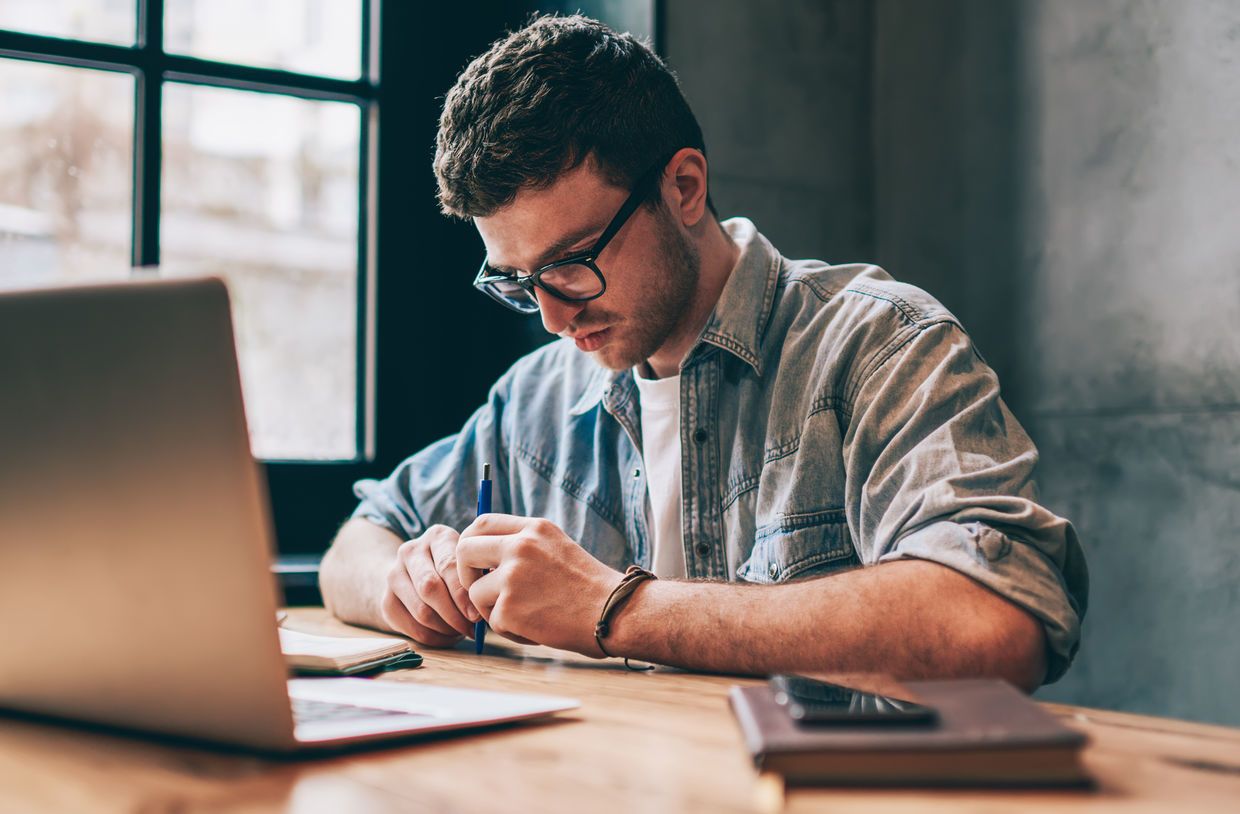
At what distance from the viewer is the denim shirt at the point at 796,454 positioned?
45.2 inches

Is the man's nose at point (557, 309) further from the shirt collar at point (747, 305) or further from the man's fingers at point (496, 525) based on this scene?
the man's fingers at point (496, 525)

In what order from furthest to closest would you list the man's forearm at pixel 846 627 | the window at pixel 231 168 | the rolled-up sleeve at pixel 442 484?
the window at pixel 231 168
the rolled-up sleeve at pixel 442 484
the man's forearm at pixel 846 627

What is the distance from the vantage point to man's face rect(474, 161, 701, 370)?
1.56 m

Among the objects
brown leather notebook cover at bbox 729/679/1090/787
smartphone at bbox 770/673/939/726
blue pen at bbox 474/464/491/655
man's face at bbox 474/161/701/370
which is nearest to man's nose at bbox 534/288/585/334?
man's face at bbox 474/161/701/370

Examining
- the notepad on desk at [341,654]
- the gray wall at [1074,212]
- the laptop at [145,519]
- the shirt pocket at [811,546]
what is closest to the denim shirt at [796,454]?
the shirt pocket at [811,546]

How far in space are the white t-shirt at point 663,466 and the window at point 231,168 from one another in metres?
0.97

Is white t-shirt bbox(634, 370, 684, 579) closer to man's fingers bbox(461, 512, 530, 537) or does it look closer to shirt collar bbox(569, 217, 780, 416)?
shirt collar bbox(569, 217, 780, 416)

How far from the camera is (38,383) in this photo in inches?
27.1

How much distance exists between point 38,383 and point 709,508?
1061mm

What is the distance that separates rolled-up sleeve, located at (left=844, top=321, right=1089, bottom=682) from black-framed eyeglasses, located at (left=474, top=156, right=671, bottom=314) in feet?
1.40

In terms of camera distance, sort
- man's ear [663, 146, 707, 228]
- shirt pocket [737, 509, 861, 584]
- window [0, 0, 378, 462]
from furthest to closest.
→ window [0, 0, 378, 462], man's ear [663, 146, 707, 228], shirt pocket [737, 509, 861, 584]

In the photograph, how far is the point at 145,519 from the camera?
66cm

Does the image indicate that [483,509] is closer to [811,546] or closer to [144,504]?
[811,546]

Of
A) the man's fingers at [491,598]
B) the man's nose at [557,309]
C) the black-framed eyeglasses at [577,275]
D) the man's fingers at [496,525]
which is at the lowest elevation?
the man's fingers at [491,598]
